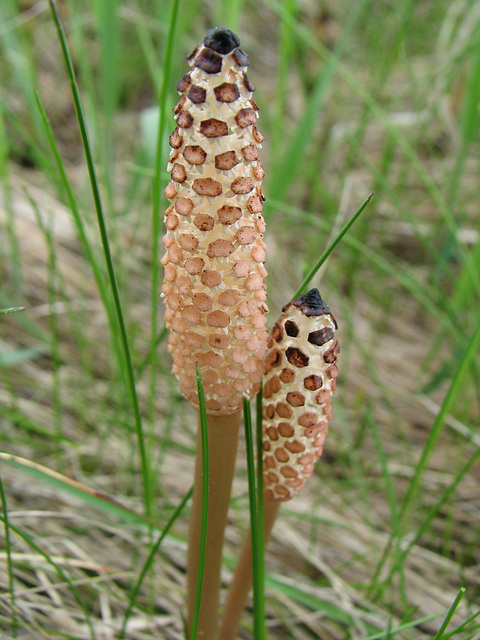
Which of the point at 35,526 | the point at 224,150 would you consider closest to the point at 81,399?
the point at 35,526

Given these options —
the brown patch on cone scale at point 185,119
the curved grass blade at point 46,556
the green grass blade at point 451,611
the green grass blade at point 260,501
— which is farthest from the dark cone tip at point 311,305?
the curved grass blade at point 46,556

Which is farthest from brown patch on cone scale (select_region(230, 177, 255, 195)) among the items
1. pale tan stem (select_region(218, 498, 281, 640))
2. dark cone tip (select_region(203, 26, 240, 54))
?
pale tan stem (select_region(218, 498, 281, 640))

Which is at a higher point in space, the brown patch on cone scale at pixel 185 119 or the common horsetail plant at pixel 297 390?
the brown patch on cone scale at pixel 185 119

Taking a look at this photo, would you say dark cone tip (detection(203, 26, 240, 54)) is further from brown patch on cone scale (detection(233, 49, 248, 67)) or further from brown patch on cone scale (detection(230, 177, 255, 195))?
Answer: brown patch on cone scale (detection(230, 177, 255, 195))

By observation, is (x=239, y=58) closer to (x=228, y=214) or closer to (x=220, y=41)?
(x=220, y=41)

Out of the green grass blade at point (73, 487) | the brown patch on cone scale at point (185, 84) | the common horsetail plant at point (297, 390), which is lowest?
the green grass blade at point (73, 487)

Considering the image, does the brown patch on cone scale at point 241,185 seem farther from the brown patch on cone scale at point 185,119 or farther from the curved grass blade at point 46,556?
the curved grass blade at point 46,556

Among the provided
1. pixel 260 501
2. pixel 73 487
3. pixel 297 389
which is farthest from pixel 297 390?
pixel 73 487
